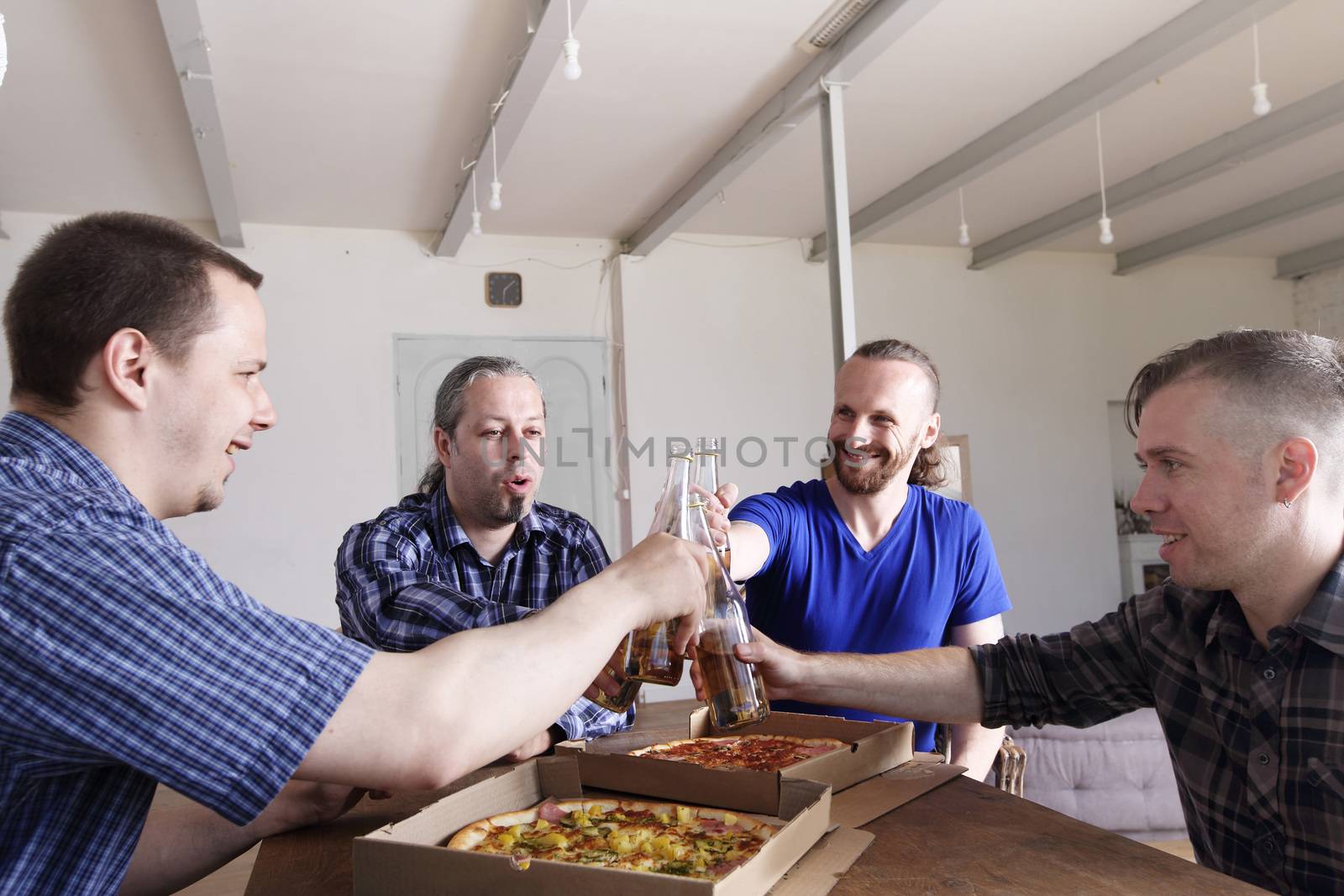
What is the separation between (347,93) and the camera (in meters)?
4.20

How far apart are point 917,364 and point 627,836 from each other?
141cm

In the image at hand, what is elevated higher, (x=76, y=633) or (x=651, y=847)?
(x=76, y=633)

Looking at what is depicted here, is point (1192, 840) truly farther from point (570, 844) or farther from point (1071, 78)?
point (1071, 78)

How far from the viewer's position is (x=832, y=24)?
3.81m

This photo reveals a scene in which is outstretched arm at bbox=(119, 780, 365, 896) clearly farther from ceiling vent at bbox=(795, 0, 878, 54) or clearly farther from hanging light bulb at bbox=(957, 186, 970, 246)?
hanging light bulb at bbox=(957, 186, 970, 246)

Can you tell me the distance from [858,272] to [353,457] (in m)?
3.56

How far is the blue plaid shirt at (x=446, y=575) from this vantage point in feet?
5.49

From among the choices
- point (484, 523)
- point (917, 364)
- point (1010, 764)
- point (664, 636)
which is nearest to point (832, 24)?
point (917, 364)

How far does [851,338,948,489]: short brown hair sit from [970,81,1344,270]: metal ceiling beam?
349cm

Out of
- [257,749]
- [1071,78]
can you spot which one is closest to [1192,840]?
[257,749]

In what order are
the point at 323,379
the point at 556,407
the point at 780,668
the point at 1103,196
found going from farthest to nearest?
the point at 556,407, the point at 323,379, the point at 1103,196, the point at 780,668

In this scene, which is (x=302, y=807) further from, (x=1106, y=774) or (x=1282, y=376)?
(x=1106, y=774)

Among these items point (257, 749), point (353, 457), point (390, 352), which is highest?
point (390, 352)

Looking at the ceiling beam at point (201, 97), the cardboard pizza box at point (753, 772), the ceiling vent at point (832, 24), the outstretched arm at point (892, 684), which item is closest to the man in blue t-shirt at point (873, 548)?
the outstretched arm at point (892, 684)
